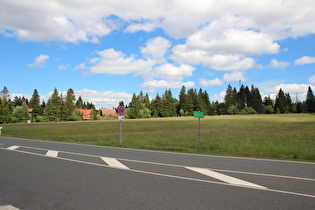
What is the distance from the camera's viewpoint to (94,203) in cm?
461

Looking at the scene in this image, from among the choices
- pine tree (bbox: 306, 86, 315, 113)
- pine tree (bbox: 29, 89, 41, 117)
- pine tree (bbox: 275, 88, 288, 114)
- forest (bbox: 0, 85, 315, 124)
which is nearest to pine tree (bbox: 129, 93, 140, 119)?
forest (bbox: 0, 85, 315, 124)

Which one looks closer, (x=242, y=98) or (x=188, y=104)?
(x=188, y=104)

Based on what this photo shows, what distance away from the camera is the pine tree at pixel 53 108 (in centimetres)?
9509

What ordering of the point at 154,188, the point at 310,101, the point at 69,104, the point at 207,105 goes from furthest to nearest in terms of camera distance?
the point at 207,105, the point at 310,101, the point at 69,104, the point at 154,188

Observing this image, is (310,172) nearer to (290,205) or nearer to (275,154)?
(290,205)

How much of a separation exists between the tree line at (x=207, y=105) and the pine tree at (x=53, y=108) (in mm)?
34211

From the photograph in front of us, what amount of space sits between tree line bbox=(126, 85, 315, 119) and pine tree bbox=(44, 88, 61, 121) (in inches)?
1347

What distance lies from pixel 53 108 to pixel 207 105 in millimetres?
78292

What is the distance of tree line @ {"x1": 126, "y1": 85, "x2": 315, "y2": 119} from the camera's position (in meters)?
119

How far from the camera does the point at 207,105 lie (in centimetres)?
13338

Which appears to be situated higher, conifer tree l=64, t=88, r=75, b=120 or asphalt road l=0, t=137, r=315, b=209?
conifer tree l=64, t=88, r=75, b=120

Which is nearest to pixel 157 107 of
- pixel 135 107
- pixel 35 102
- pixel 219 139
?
pixel 135 107

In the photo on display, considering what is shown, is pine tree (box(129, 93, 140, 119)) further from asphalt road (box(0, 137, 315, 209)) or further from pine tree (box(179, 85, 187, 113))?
asphalt road (box(0, 137, 315, 209))

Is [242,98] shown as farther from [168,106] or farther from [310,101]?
[168,106]
